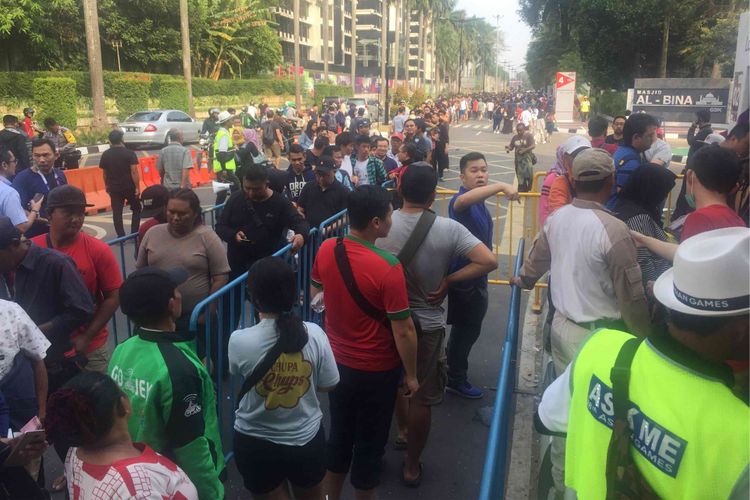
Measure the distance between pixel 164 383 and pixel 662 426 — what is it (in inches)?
72.6

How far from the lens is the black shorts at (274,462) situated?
289 cm

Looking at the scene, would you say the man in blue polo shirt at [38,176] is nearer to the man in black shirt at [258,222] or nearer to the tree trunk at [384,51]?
the man in black shirt at [258,222]

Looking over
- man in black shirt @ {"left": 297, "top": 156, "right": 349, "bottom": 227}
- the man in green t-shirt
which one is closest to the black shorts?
the man in green t-shirt

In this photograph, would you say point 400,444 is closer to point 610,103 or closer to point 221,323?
point 221,323

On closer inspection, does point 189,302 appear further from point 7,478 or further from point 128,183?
point 128,183

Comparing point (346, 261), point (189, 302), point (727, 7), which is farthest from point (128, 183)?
point (727, 7)

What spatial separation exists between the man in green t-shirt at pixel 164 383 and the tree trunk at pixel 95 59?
24914 millimetres

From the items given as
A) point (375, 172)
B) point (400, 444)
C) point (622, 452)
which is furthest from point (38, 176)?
point (622, 452)

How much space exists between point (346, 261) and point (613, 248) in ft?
4.33

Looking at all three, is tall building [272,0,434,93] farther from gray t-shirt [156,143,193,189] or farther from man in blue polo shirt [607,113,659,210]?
man in blue polo shirt [607,113,659,210]

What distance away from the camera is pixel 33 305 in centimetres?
338

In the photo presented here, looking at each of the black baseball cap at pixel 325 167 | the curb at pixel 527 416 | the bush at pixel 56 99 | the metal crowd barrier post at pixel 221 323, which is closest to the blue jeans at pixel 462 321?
the curb at pixel 527 416

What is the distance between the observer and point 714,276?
1.44m

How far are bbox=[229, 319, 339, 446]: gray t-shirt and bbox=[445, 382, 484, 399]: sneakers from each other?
231 centimetres
